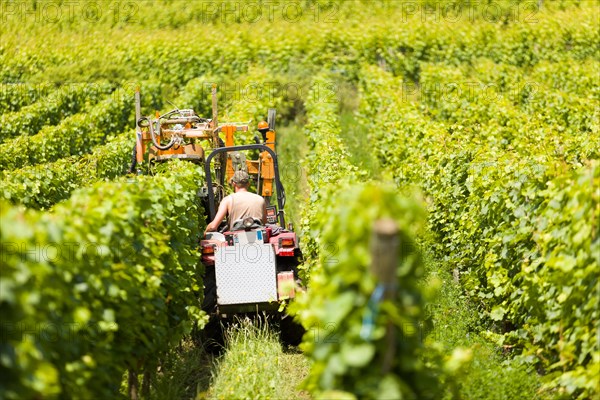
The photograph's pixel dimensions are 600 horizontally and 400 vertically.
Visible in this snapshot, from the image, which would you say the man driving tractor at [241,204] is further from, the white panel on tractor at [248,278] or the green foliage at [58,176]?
the green foliage at [58,176]

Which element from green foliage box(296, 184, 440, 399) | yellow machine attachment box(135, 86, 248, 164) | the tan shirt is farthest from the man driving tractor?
green foliage box(296, 184, 440, 399)

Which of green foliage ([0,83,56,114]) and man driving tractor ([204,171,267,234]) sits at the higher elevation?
man driving tractor ([204,171,267,234])

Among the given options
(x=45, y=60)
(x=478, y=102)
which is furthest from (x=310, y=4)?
(x=478, y=102)

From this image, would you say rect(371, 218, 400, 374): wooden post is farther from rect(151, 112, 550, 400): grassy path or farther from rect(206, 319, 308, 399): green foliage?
rect(206, 319, 308, 399): green foliage

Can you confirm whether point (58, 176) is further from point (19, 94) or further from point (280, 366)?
point (19, 94)

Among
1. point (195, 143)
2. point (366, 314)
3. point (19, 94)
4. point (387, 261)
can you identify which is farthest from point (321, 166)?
point (19, 94)

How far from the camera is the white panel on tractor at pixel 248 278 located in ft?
27.1

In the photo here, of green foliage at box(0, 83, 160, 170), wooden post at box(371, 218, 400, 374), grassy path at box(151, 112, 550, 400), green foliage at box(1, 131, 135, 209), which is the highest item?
wooden post at box(371, 218, 400, 374)

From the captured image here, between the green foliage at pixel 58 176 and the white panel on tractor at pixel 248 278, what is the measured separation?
277 cm

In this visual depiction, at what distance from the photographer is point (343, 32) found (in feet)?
90.0

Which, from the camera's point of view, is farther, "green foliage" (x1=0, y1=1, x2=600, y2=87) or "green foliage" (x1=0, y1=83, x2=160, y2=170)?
"green foliage" (x1=0, y1=1, x2=600, y2=87)

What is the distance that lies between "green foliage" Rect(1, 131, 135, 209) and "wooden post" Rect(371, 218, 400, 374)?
615 cm

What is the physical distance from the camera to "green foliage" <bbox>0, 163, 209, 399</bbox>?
179 inches

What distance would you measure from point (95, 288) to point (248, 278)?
2.62 metres
